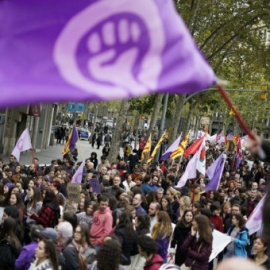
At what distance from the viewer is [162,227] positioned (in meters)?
9.00

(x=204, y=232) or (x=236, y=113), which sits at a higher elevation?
(x=236, y=113)

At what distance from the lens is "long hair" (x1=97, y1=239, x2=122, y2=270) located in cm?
607

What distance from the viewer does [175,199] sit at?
13.0 metres

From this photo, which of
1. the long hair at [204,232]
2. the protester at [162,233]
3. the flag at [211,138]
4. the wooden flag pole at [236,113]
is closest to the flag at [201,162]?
the protester at [162,233]

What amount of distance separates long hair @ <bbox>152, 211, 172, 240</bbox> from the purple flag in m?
5.66

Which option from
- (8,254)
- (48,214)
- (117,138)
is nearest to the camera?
(8,254)

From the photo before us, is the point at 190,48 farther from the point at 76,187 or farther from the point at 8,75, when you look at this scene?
the point at 76,187

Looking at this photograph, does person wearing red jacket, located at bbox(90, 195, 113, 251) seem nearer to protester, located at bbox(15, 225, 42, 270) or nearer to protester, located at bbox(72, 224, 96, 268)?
protester, located at bbox(72, 224, 96, 268)

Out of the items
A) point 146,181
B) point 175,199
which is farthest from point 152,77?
point 146,181

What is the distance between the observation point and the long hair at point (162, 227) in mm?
8930

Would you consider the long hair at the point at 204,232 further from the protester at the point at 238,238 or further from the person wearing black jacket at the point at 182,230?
the person wearing black jacket at the point at 182,230

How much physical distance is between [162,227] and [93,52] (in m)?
5.95

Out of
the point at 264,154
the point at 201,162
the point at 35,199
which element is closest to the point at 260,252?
the point at 35,199

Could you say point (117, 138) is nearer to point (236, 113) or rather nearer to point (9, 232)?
point (9, 232)
